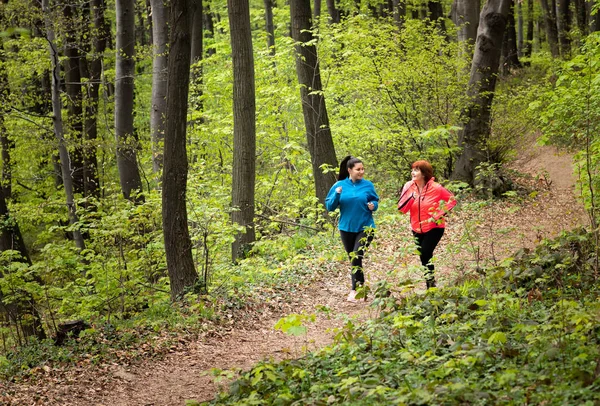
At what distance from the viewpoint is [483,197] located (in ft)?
48.0

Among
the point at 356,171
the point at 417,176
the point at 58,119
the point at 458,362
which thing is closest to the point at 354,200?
the point at 356,171

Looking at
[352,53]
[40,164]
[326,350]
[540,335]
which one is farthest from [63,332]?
[40,164]

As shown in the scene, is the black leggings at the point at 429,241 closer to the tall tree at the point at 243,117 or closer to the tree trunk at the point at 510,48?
the tall tree at the point at 243,117

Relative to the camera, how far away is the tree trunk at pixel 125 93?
12734 millimetres

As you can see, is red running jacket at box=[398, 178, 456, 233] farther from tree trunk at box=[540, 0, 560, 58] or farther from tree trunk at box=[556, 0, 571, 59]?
tree trunk at box=[540, 0, 560, 58]

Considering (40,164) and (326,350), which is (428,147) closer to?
(326,350)

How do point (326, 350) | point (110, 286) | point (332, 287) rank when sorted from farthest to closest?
point (332, 287), point (110, 286), point (326, 350)

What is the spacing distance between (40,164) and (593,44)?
665 inches

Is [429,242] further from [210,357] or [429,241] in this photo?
[210,357]

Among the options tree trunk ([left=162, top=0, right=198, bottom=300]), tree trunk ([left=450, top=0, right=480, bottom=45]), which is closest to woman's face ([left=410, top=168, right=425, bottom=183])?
tree trunk ([left=162, top=0, right=198, bottom=300])

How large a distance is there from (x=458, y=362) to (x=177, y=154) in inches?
211

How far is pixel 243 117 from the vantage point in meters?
11.6

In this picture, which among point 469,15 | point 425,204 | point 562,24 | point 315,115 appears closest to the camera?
point 425,204

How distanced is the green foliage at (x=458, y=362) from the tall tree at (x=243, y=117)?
5.90 metres
